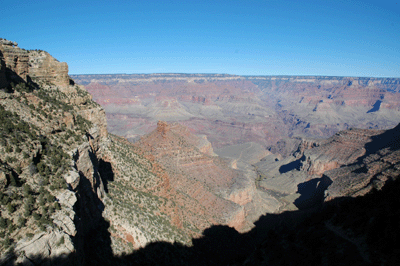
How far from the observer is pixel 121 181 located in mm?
28609

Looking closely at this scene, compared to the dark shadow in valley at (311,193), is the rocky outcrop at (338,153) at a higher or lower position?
higher

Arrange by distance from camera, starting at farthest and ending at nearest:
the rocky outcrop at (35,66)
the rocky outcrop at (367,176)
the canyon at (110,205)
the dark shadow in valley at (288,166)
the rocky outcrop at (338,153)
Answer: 1. the dark shadow in valley at (288,166)
2. the rocky outcrop at (338,153)
3. the rocky outcrop at (367,176)
4. the rocky outcrop at (35,66)
5. the canyon at (110,205)

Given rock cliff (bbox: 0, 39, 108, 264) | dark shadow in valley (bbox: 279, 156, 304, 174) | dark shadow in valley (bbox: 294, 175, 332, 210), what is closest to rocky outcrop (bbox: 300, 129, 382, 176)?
dark shadow in valley (bbox: 294, 175, 332, 210)

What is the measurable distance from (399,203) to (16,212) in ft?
95.0

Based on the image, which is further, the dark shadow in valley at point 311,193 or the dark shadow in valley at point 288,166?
the dark shadow in valley at point 288,166

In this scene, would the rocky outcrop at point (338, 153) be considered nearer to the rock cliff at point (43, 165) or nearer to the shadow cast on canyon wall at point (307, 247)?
the shadow cast on canyon wall at point (307, 247)

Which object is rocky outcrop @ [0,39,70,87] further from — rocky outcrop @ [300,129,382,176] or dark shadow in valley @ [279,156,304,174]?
dark shadow in valley @ [279,156,304,174]

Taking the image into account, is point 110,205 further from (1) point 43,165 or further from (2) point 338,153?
(2) point 338,153

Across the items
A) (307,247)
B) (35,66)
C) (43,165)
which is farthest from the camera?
(35,66)

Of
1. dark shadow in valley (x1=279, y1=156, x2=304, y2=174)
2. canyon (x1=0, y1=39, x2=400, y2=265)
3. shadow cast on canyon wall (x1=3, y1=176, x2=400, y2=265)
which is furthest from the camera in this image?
dark shadow in valley (x1=279, y1=156, x2=304, y2=174)

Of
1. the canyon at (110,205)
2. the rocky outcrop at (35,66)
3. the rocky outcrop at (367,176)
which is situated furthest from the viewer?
the rocky outcrop at (367,176)

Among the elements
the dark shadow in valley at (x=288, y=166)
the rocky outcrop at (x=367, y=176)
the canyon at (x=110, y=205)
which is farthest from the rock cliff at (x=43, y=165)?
the dark shadow in valley at (x=288, y=166)

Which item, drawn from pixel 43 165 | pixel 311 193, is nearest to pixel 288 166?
pixel 311 193

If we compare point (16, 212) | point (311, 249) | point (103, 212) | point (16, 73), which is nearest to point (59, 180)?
point (16, 212)
